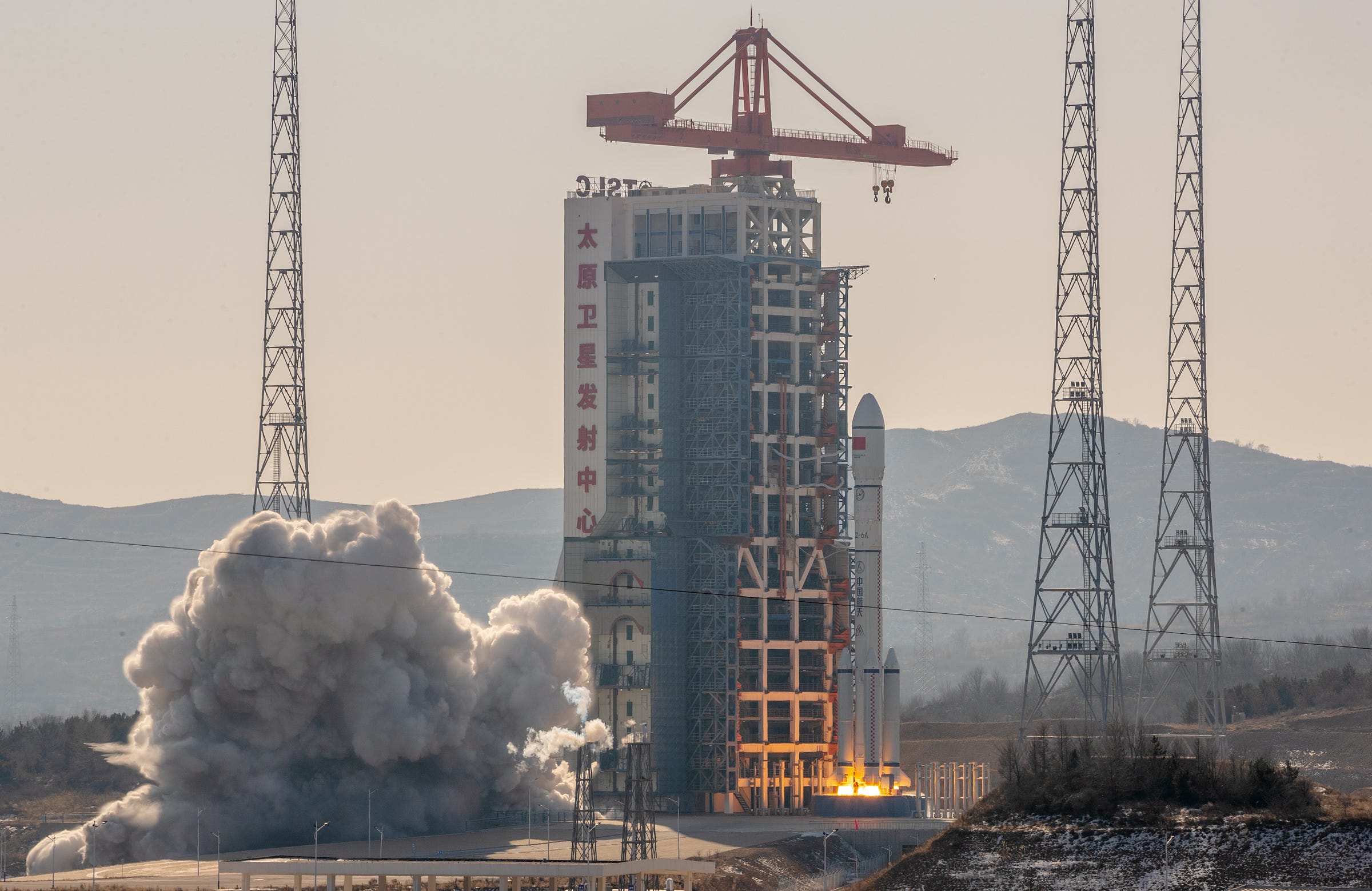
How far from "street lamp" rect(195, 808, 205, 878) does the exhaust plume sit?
35 cm

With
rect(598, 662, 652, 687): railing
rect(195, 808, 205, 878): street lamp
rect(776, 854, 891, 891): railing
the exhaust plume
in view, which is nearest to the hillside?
rect(776, 854, 891, 891): railing

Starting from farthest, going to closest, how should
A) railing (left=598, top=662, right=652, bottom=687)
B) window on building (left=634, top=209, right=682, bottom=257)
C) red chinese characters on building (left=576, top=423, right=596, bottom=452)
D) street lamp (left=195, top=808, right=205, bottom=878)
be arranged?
window on building (left=634, top=209, right=682, bottom=257), red chinese characters on building (left=576, top=423, right=596, bottom=452), railing (left=598, top=662, right=652, bottom=687), street lamp (left=195, top=808, right=205, bottom=878)

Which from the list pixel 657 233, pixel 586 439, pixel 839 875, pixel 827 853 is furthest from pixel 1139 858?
pixel 657 233

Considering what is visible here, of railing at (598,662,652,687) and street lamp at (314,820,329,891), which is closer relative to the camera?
street lamp at (314,820,329,891)

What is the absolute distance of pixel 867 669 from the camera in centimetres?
11581

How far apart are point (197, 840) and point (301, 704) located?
31.1 ft

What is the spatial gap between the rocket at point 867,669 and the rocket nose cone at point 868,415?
30cm

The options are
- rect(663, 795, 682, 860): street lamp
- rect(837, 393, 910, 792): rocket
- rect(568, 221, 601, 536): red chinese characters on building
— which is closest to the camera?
rect(663, 795, 682, 860): street lamp

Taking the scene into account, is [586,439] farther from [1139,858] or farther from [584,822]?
[1139,858]

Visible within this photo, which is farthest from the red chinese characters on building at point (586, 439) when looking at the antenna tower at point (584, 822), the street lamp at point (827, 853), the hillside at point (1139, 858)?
the hillside at point (1139, 858)

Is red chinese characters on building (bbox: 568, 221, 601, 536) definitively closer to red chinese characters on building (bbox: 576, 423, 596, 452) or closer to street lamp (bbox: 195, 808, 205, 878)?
red chinese characters on building (bbox: 576, 423, 596, 452)

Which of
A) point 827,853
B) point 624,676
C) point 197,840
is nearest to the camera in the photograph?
point 197,840

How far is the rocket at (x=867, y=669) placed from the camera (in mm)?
115375

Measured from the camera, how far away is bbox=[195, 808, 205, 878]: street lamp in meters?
94.4
